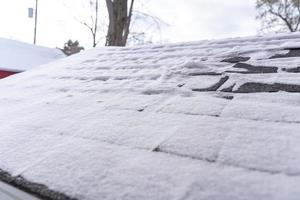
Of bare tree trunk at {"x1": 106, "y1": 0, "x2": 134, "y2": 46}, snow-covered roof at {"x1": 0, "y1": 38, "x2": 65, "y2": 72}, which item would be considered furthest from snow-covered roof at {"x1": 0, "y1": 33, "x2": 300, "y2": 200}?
snow-covered roof at {"x1": 0, "y1": 38, "x2": 65, "y2": 72}

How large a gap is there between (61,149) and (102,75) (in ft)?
4.52

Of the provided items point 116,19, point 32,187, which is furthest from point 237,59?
point 116,19

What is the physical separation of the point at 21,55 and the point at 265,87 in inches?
674

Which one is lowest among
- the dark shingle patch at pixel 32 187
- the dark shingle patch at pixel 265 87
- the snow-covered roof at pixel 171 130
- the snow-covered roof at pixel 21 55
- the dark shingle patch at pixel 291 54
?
the snow-covered roof at pixel 21 55

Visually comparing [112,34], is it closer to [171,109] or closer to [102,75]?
[102,75]

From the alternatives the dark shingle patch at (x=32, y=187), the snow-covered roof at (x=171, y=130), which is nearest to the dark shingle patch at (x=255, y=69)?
the snow-covered roof at (x=171, y=130)

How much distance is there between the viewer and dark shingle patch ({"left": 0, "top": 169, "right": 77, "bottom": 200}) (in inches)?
47.0

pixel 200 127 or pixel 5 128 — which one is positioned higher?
pixel 200 127

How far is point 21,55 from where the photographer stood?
17203 millimetres

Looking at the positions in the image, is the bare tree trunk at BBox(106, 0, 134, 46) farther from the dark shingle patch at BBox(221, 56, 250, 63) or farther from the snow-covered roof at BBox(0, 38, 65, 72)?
the dark shingle patch at BBox(221, 56, 250, 63)

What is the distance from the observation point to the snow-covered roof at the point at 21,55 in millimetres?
15867

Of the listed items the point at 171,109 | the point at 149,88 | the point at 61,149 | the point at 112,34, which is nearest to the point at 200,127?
the point at 171,109

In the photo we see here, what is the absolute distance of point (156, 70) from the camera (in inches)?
101

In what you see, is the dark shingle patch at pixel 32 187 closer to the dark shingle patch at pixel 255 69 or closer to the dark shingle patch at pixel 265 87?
the dark shingle patch at pixel 265 87
